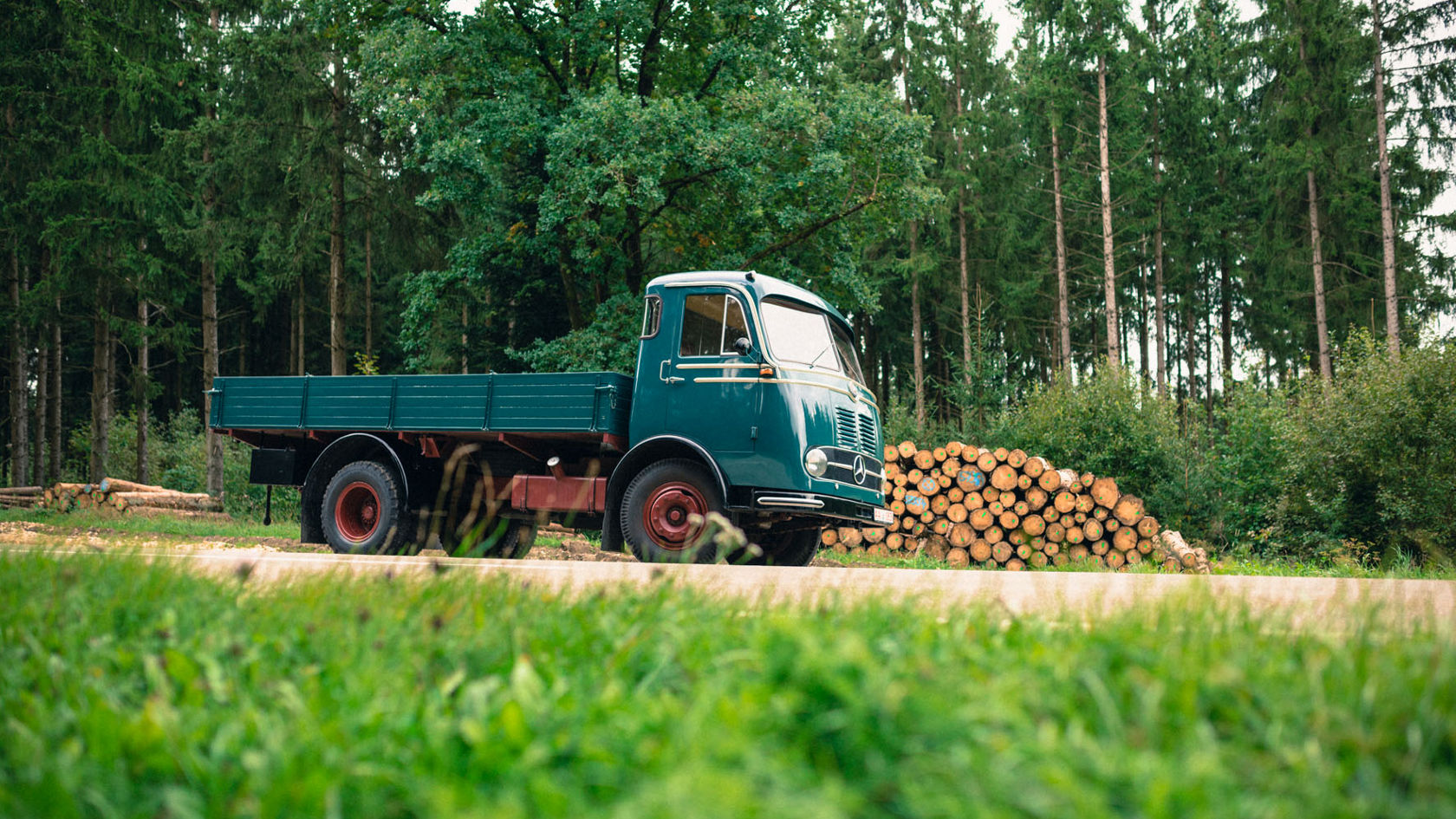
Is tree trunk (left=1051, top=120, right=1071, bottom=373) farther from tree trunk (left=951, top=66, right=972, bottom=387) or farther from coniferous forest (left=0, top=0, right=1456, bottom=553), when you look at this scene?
tree trunk (left=951, top=66, right=972, bottom=387)

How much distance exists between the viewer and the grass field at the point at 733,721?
5.94 feet

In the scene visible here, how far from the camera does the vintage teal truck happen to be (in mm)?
8047

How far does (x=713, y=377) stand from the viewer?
8.27 metres

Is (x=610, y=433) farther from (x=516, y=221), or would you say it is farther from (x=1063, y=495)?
(x=516, y=221)

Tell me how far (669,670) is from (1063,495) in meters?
11.6

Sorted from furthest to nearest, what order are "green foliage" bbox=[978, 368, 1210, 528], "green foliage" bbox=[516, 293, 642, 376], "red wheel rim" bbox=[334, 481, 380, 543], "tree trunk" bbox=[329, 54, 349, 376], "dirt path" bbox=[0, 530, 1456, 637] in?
"tree trunk" bbox=[329, 54, 349, 376]
"green foliage" bbox=[516, 293, 642, 376]
"green foliage" bbox=[978, 368, 1210, 528]
"red wheel rim" bbox=[334, 481, 380, 543]
"dirt path" bbox=[0, 530, 1456, 637]

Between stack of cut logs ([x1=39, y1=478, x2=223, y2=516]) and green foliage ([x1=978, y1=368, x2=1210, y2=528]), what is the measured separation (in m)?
16.3

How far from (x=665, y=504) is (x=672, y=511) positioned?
81 millimetres

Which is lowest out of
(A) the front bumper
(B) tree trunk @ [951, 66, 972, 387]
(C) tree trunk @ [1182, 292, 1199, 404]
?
(A) the front bumper

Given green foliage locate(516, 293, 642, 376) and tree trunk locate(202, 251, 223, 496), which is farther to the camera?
tree trunk locate(202, 251, 223, 496)

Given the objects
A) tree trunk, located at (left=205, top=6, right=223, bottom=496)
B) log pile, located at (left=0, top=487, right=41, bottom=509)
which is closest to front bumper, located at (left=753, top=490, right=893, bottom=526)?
tree trunk, located at (left=205, top=6, right=223, bottom=496)

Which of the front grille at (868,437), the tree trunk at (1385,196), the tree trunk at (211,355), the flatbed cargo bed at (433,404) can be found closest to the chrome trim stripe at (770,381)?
the front grille at (868,437)

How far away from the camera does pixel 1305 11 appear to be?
89.8ft

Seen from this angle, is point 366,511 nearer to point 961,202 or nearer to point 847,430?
point 847,430
